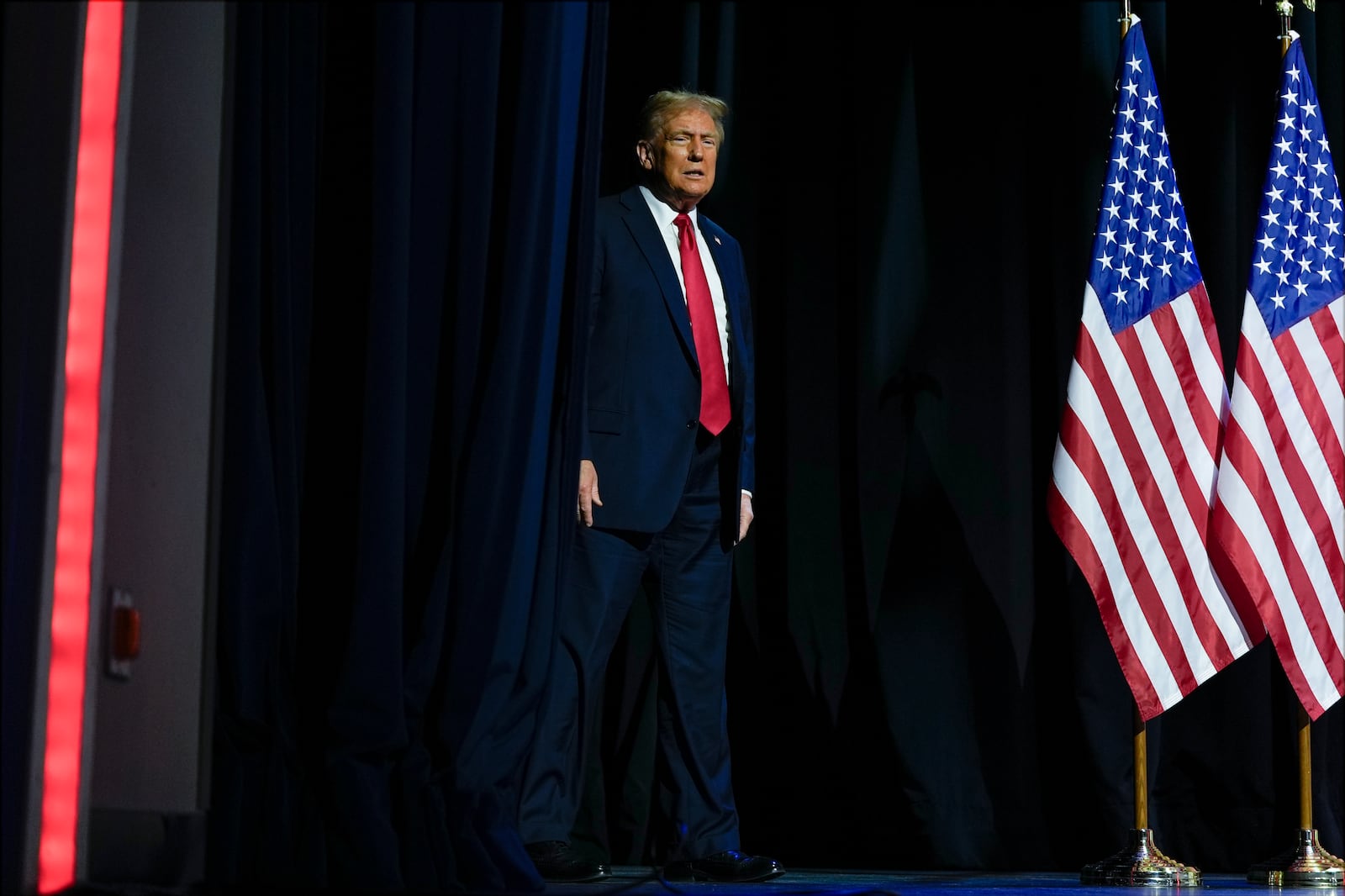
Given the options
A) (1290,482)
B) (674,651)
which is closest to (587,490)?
(674,651)

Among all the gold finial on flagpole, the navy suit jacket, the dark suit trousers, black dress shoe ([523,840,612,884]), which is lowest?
black dress shoe ([523,840,612,884])

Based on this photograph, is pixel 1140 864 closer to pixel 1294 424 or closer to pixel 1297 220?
pixel 1294 424

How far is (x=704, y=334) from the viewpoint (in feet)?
9.61

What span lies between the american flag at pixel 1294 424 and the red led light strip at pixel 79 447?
221cm

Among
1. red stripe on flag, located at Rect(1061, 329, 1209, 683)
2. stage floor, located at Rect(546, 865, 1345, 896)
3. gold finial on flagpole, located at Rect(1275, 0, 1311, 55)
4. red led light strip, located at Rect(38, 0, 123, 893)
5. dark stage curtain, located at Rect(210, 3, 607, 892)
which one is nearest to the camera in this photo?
red led light strip, located at Rect(38, 0, 123, 893)

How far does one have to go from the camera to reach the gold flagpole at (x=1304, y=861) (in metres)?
2.86

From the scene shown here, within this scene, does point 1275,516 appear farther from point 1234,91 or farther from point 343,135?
point 343,135

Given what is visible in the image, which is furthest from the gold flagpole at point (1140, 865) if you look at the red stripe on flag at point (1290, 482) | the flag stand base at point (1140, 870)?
the red stripe on flag at point (1290, 482)

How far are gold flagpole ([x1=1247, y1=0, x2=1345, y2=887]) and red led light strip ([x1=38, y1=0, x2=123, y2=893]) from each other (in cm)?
233

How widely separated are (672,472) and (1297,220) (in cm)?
144

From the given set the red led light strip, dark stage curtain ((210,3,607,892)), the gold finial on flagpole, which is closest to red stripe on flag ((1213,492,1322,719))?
the gold finial on flagpole

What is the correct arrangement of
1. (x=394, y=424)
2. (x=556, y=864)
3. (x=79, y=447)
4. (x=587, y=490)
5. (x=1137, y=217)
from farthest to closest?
(x=1137, y=217), (x=587, y=490), (x=556, y=864), (x=394, y=424), (x=79, y=447)

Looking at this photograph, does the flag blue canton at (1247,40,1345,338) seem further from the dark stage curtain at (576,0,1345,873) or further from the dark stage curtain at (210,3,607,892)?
the dark stage curtain at (210,3,607,892)

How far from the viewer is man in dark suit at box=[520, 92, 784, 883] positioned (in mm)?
2740
